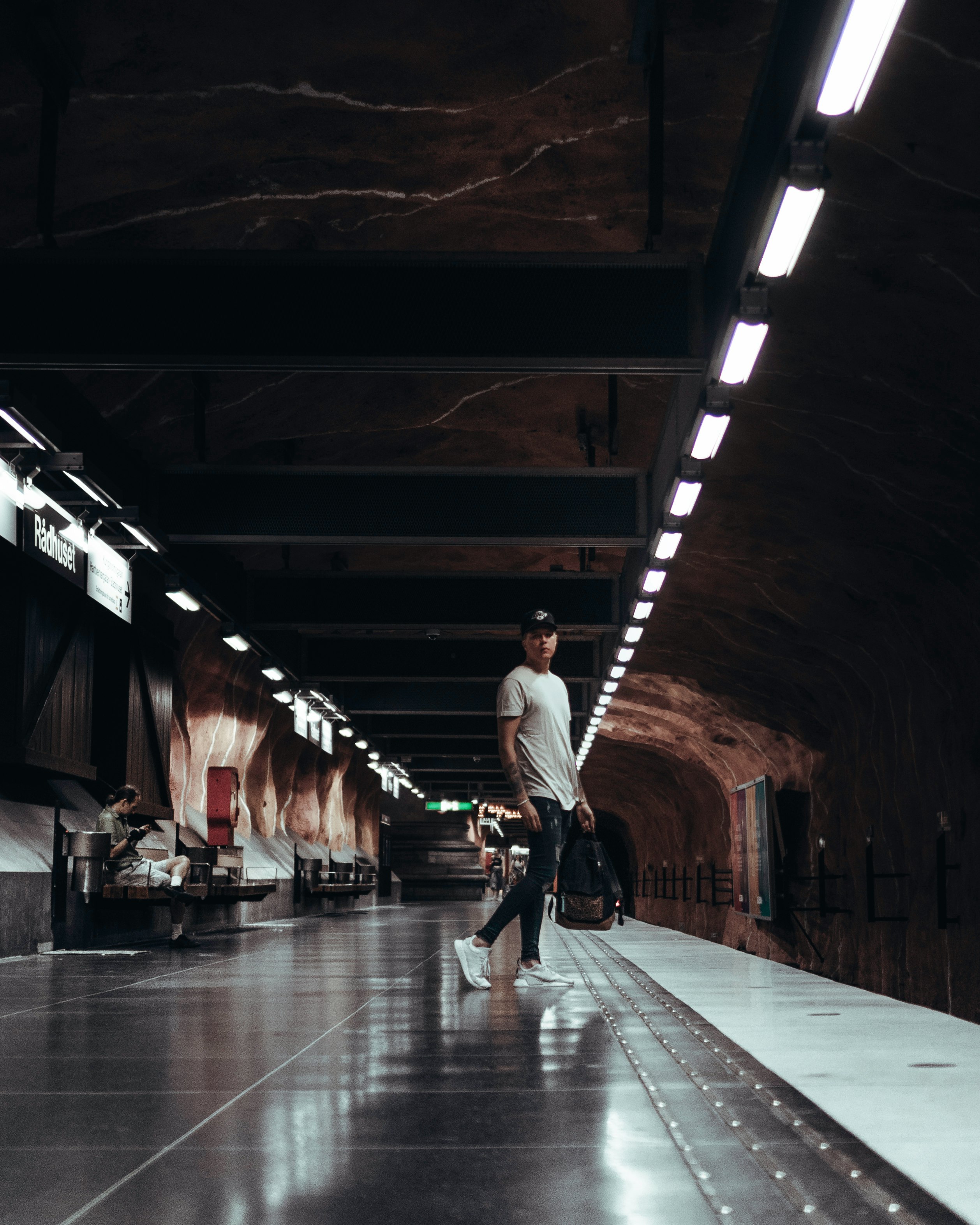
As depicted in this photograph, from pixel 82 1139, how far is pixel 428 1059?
146 cm

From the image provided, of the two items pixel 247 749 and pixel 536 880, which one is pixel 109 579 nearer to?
pixel 536 880

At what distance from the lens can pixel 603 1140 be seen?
2826 mm

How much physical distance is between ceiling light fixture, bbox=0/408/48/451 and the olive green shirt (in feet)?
15.1

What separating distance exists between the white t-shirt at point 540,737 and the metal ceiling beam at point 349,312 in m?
1.76

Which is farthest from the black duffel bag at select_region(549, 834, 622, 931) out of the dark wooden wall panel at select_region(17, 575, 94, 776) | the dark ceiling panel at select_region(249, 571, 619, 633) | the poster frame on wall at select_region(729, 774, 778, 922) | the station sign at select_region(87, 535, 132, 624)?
the poster frame on wall at select_region(729, 774, 778, 922)

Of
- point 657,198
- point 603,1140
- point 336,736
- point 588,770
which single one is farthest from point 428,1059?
point 588,770

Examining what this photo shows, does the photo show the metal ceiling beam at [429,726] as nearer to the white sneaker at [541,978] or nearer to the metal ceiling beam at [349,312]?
the white sneaker at [541,978]

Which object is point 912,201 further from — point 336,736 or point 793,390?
point 336,736

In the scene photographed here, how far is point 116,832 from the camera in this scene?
42.0 ft

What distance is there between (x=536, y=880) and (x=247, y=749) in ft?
56.1

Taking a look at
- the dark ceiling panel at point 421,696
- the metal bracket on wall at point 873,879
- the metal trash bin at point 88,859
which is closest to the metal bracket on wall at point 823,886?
the metal bracket on wall at point 873,879

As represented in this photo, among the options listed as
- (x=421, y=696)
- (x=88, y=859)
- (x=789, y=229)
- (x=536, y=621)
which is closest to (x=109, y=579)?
(x=88, y=859)

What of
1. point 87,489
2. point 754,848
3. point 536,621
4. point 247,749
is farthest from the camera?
point 247,749

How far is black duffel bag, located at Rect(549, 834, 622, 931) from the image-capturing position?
7617 mm
